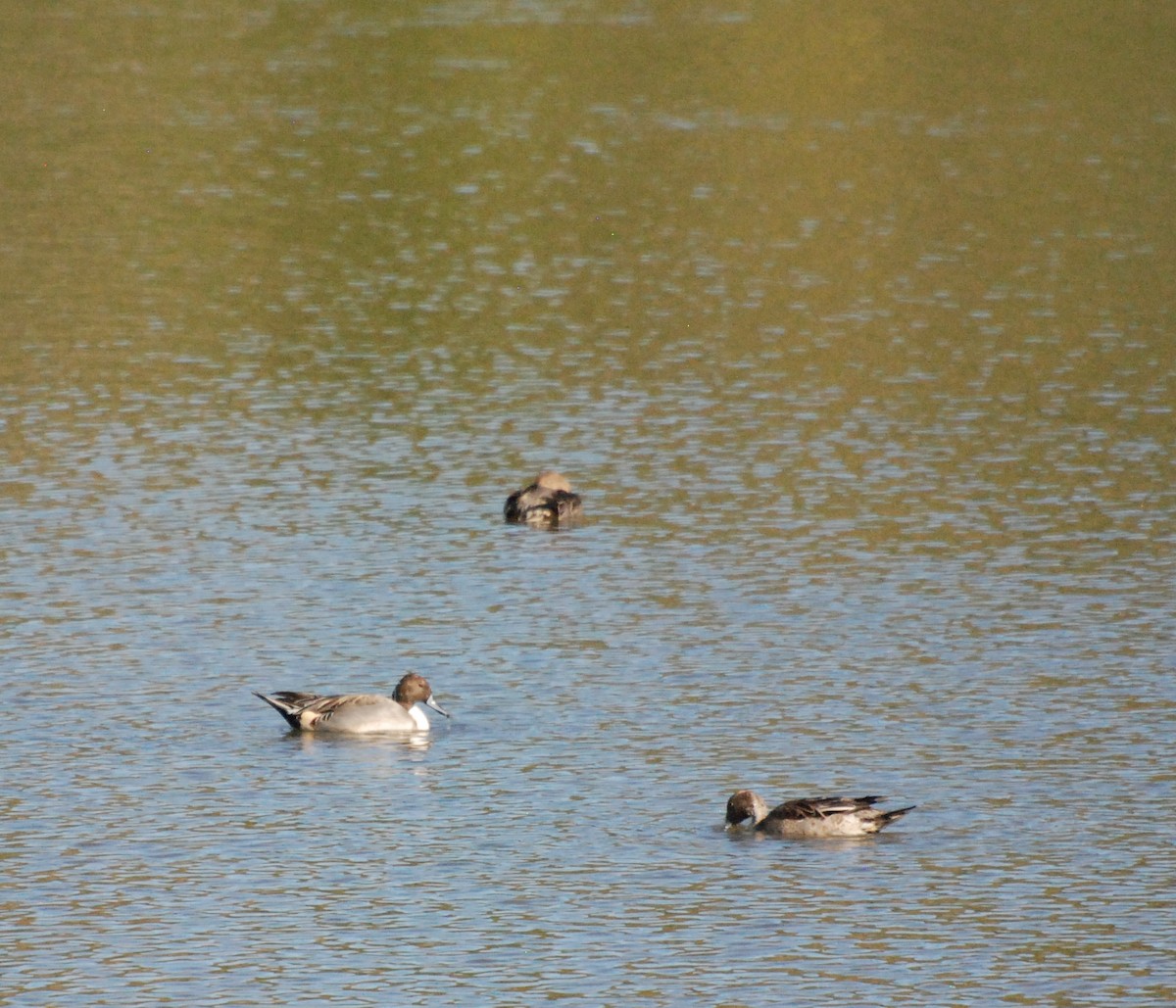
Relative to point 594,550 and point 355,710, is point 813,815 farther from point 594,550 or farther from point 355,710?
point 594,550

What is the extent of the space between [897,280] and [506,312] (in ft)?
24.7

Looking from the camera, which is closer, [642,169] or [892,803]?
[892,803]

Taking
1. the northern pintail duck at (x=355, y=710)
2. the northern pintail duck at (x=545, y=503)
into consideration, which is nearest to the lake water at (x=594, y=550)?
the northern pintail duck at (x=355, y=710)

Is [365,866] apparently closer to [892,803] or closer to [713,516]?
[892,803]

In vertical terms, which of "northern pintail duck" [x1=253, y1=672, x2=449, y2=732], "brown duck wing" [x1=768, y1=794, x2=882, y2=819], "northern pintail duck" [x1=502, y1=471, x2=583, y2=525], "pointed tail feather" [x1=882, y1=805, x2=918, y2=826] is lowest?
"pointed tail feather" [x1=882, y1=805, x2=918, y2=826]

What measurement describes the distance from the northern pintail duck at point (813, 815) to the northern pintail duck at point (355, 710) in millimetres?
4164

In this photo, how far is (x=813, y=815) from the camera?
19.4 m

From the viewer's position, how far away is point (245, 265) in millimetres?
47656

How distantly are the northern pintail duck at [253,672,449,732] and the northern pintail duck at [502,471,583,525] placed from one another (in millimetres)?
7759

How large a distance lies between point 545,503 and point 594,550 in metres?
0.96

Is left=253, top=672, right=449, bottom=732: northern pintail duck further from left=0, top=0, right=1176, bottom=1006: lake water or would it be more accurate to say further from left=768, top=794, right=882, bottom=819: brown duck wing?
left=768, top=794, right=882, bottom=819: brown duck wing

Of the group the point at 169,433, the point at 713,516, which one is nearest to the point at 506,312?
the point at 169,433

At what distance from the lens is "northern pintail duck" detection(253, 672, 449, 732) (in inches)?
892

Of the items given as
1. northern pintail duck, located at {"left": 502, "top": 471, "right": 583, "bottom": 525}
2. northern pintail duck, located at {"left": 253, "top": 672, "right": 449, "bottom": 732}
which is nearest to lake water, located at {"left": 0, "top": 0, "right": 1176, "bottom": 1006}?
northern pintail duck, located at {"left": 253, "top": 672, "right": 449, "bottom": 732}
